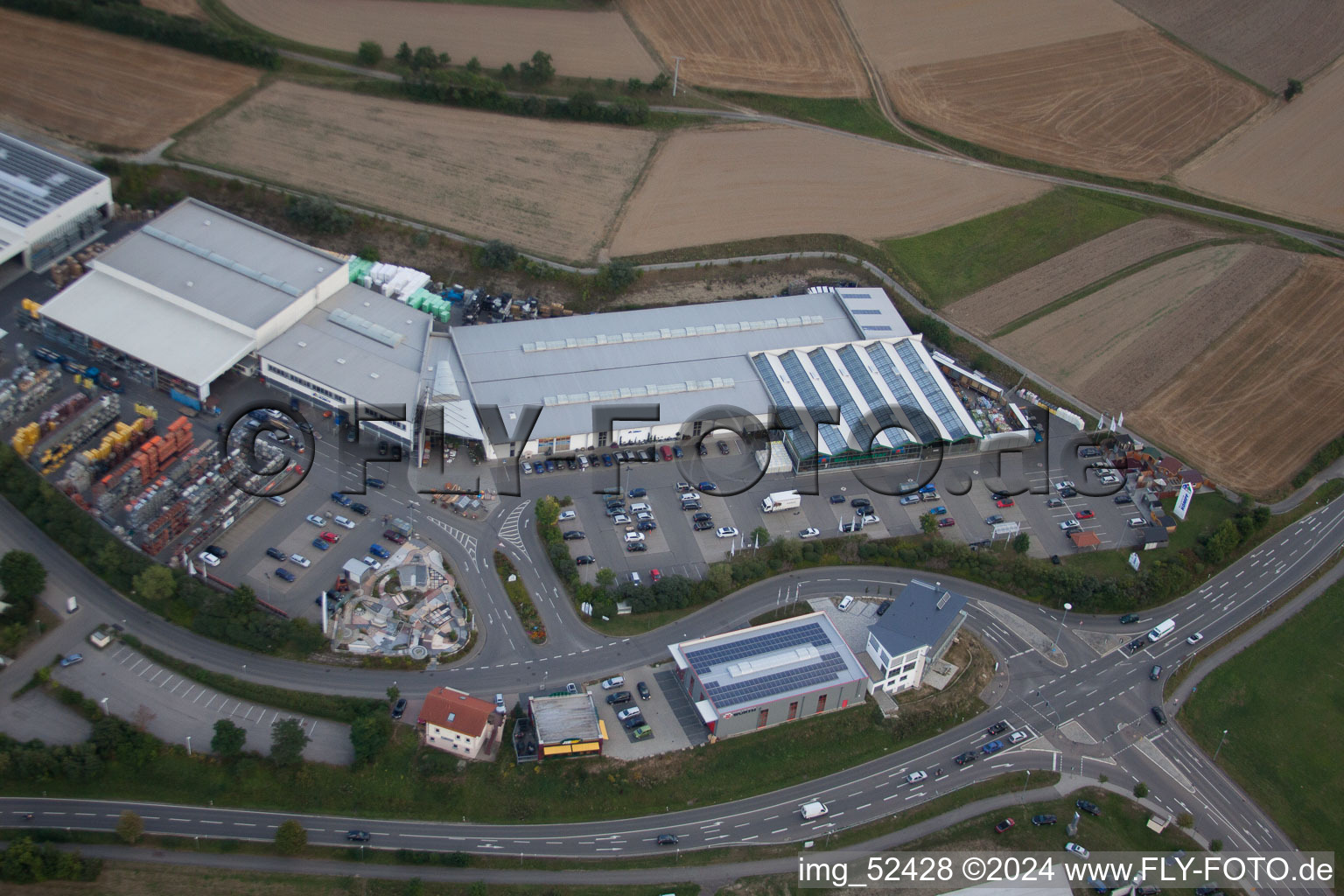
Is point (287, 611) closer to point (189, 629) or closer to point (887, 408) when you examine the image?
point (189, 629)

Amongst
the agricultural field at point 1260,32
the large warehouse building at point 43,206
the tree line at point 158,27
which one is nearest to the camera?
the large warehouse building at point 43,206

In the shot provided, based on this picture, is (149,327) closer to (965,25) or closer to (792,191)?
(792,191)

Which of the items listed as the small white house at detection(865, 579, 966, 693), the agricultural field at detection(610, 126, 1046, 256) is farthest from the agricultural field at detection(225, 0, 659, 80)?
the small white house at detection(865, 579, 966, 693)

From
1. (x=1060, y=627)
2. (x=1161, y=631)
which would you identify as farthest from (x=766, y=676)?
(x=1161, y=631)

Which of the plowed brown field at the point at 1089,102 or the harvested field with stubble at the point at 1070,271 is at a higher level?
the plowed brown field at the point at 1089,102

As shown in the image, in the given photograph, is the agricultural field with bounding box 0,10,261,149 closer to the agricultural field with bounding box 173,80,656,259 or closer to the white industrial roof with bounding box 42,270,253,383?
the agricultural field with bounding box 173,80,656,259

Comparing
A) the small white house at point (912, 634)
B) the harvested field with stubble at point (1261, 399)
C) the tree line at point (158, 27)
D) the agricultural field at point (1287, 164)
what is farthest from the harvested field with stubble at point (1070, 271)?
the tree line at point (158, 27)

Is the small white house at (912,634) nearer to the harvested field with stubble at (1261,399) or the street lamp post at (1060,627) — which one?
the street lamp post at (1060,627)
